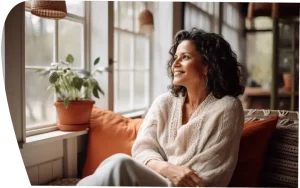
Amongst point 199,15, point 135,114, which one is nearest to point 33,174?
point 135,114

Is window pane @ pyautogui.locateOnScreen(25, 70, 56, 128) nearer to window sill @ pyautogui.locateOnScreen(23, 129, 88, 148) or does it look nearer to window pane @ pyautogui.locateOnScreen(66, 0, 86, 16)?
window sill @ pyautogui.locateOnScreen(23, 129, 88, 148)

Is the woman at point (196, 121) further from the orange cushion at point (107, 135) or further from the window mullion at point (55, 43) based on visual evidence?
the window mullion at point (55, 43)

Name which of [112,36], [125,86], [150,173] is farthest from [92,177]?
[125,86]

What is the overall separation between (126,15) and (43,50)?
502 mm

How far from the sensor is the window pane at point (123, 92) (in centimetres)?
135

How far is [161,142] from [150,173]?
21 centimetres

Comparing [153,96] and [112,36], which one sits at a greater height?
[112,36]

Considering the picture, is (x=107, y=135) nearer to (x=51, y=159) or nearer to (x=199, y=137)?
(x=51, y=159)

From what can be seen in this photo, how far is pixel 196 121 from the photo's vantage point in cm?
91

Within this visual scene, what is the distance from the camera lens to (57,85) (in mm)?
974

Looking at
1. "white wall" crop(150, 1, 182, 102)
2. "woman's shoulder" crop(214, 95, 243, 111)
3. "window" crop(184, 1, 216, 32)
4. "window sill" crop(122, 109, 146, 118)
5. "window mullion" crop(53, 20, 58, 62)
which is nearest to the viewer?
"woman's shoulder" crop(214, 95, 243, 111)

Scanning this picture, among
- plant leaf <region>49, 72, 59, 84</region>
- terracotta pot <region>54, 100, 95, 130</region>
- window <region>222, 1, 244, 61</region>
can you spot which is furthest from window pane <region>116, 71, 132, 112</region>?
window <region>222, 1, 244, 61</region>

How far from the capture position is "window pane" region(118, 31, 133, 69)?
139 centimetres

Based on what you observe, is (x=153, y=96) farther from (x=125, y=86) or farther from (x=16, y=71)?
(x=16, y=71)
